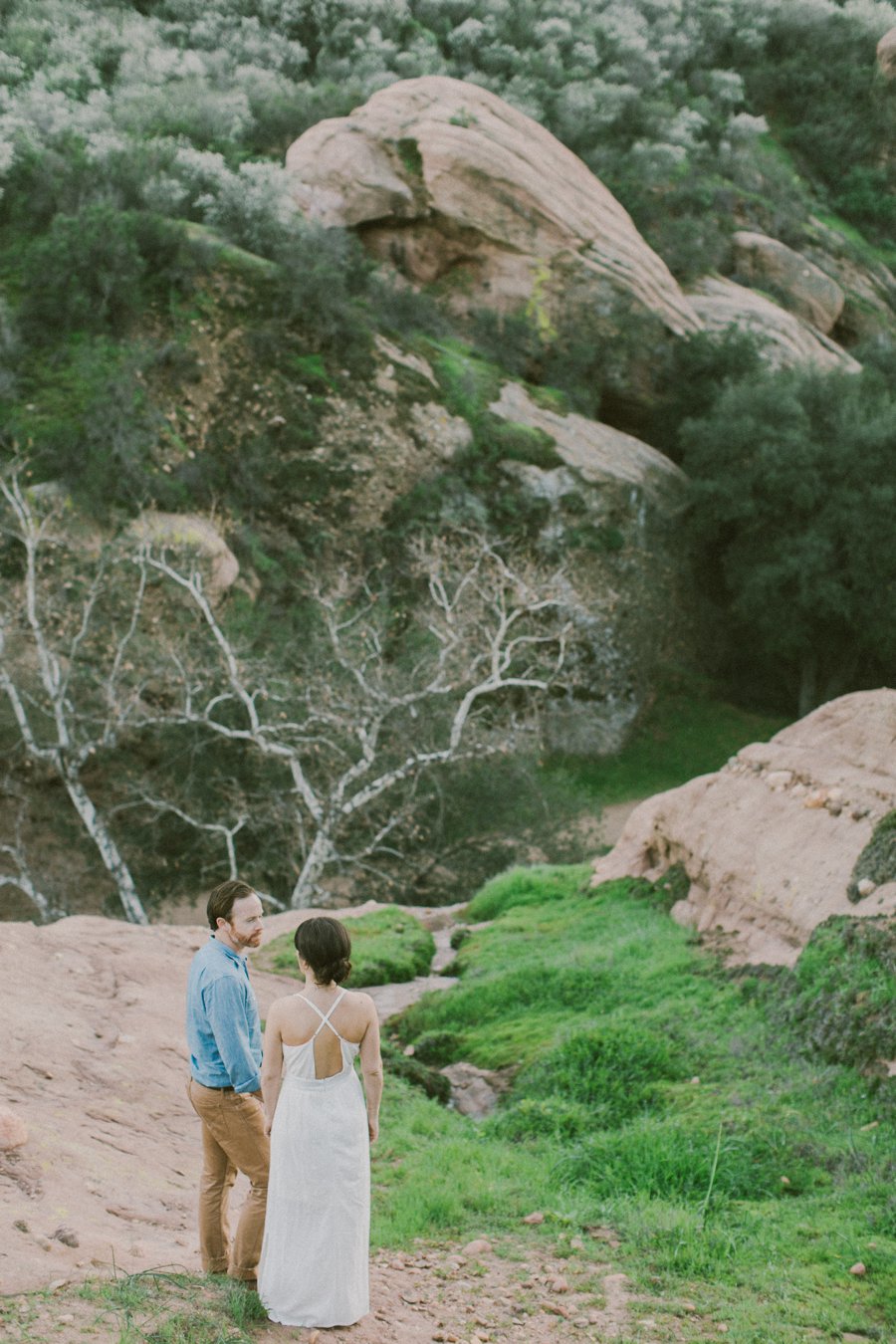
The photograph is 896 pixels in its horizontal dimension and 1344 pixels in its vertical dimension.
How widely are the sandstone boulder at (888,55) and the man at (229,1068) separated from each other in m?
8.57

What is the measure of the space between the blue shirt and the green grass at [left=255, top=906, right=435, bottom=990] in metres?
6.26

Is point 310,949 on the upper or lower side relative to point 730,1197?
upper

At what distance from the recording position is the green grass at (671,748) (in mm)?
24750

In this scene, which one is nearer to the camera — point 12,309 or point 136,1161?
point 136,1161

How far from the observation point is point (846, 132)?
1810 inches

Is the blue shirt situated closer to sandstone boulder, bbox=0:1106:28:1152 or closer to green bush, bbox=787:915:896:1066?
sandstone boulder, bbox=0:1106:28:1152

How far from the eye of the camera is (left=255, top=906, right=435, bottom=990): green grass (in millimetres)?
10336

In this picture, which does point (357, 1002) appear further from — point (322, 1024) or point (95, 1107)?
point (95, 1107)

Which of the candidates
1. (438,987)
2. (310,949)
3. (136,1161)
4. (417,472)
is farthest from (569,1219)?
(417,472)

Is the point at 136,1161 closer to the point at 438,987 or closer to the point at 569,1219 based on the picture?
the point at 569,1219

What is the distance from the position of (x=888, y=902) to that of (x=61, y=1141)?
4.90 metres

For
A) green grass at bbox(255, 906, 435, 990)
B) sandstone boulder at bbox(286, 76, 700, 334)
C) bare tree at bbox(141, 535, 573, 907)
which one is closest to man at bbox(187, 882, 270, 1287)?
green grass at bbox(255, 906, 435, 990)

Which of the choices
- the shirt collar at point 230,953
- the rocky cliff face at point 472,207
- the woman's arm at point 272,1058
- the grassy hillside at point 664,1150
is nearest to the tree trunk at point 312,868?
the grassy hillside at point 664,1150

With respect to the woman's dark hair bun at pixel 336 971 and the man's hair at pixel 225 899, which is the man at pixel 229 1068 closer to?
the man's hair at pixel 225 899
